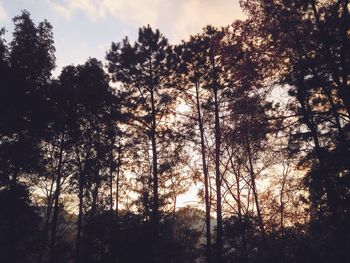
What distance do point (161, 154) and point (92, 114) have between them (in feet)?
20.3

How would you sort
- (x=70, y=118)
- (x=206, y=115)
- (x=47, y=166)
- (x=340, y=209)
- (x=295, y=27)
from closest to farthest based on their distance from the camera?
1. (x=295, y=27)
2. (x=340, y=209)
3. (x=206, y=115)
4. (x=70, y=118)
5. (x=47, y=166)

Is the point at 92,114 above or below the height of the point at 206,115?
above

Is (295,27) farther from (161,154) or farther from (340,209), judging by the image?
(161,154)

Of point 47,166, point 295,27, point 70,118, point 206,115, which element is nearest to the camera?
point 295,27

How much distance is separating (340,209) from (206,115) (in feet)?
28.7

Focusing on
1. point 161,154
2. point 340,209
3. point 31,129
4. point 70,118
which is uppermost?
point 70,118

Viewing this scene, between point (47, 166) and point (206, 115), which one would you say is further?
point (47, 166)

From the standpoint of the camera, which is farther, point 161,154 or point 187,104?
point 161,154

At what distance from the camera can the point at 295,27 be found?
11344 millimetres

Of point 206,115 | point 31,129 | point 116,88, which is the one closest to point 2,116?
point 31,129

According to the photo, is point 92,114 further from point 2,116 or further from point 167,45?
point 167,45

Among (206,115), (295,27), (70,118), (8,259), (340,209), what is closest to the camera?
(295,27)

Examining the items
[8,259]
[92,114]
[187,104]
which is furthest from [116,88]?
[8,259]

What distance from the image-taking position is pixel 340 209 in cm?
1459
